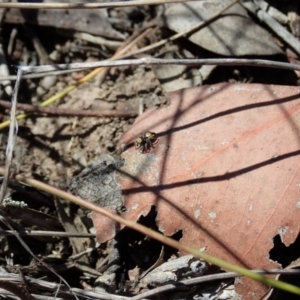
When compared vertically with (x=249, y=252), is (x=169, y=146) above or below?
above

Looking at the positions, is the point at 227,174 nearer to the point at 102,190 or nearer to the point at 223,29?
the point at 102,190

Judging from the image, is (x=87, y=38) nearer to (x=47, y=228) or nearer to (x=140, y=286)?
(x=47, y=228)

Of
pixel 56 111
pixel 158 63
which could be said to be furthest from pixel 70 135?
pixel 158 63

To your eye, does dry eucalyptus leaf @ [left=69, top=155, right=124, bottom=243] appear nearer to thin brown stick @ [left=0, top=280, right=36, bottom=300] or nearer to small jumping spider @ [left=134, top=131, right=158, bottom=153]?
small jumping spider @ [left=134, top=131, right=158, bottom=153]

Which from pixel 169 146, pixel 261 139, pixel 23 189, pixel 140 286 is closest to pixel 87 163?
pixel 23 189

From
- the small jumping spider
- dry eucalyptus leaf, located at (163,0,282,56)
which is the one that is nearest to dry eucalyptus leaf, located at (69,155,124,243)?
the small jumping spider

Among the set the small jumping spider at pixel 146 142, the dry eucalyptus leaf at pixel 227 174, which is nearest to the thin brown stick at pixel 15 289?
the dry eucalyptus leaf at pixel 227 174
